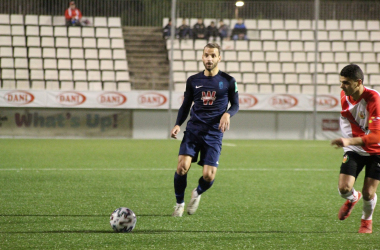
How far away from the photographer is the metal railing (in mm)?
26594

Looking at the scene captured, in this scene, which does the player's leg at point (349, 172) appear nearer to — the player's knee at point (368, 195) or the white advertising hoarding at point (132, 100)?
the player's knee at point (368, 195)

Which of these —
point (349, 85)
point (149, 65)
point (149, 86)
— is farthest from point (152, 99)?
point (349, 85)

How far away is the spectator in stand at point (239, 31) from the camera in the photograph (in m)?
25.8

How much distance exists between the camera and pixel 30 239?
167 inches

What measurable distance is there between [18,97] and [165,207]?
1597cm

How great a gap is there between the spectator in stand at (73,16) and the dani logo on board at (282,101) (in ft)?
35.0

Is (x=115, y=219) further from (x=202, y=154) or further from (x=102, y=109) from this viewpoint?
(x=102, y=109)

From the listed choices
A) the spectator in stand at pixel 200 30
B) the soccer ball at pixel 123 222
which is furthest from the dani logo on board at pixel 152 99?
the soccer ball at pixel 123 222

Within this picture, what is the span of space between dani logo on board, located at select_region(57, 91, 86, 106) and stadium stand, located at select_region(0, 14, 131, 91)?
159cm

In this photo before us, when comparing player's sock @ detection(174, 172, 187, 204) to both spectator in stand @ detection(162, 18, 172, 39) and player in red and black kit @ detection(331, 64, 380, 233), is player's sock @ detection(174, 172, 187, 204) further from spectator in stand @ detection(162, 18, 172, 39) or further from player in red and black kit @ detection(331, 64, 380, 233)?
spectator in stand @ detection(162, 18, 172, 39)

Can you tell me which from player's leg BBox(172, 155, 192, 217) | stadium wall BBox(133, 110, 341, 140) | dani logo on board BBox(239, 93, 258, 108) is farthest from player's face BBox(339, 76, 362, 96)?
stadium wall BBox(133, 110, 341, 140)

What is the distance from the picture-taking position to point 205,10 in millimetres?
28297

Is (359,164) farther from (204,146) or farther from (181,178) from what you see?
(181,178)

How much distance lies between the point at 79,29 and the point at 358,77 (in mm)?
22254
